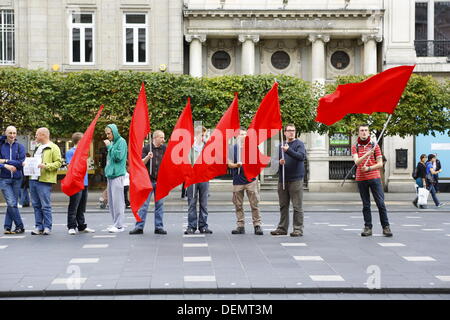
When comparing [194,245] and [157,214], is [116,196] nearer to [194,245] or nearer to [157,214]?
[157,214]

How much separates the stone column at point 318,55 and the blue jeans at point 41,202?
2107cm

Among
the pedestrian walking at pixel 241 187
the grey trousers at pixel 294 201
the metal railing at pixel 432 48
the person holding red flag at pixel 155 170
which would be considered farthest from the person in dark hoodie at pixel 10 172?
the metal railing at pixel 432 48

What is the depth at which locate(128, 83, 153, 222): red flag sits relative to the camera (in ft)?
37.6

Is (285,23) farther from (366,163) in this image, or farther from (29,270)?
(29,270)

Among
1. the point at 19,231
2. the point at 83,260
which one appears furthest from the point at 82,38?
the point at 83,260

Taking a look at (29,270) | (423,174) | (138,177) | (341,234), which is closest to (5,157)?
(138,177)

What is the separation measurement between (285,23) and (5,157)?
20.9 m

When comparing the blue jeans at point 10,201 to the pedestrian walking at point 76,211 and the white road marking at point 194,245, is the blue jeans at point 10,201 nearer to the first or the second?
the pedestrian walking at point 76,211

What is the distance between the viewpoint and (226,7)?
30984 mm

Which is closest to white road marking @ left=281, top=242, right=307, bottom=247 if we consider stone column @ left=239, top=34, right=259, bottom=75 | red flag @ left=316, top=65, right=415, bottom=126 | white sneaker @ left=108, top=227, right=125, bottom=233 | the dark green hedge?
red flag @ left=316, top=65, right=415, bottom=126

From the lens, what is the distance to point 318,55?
31.4 metres

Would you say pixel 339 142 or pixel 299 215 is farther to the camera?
pixel 339 142

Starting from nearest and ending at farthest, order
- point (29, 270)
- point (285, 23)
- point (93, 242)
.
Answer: point (29, 270)
point (93, 242)
point (285, 23)

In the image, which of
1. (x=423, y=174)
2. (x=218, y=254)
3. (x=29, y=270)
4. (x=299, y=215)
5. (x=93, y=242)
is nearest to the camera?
(x=29, y=270)
